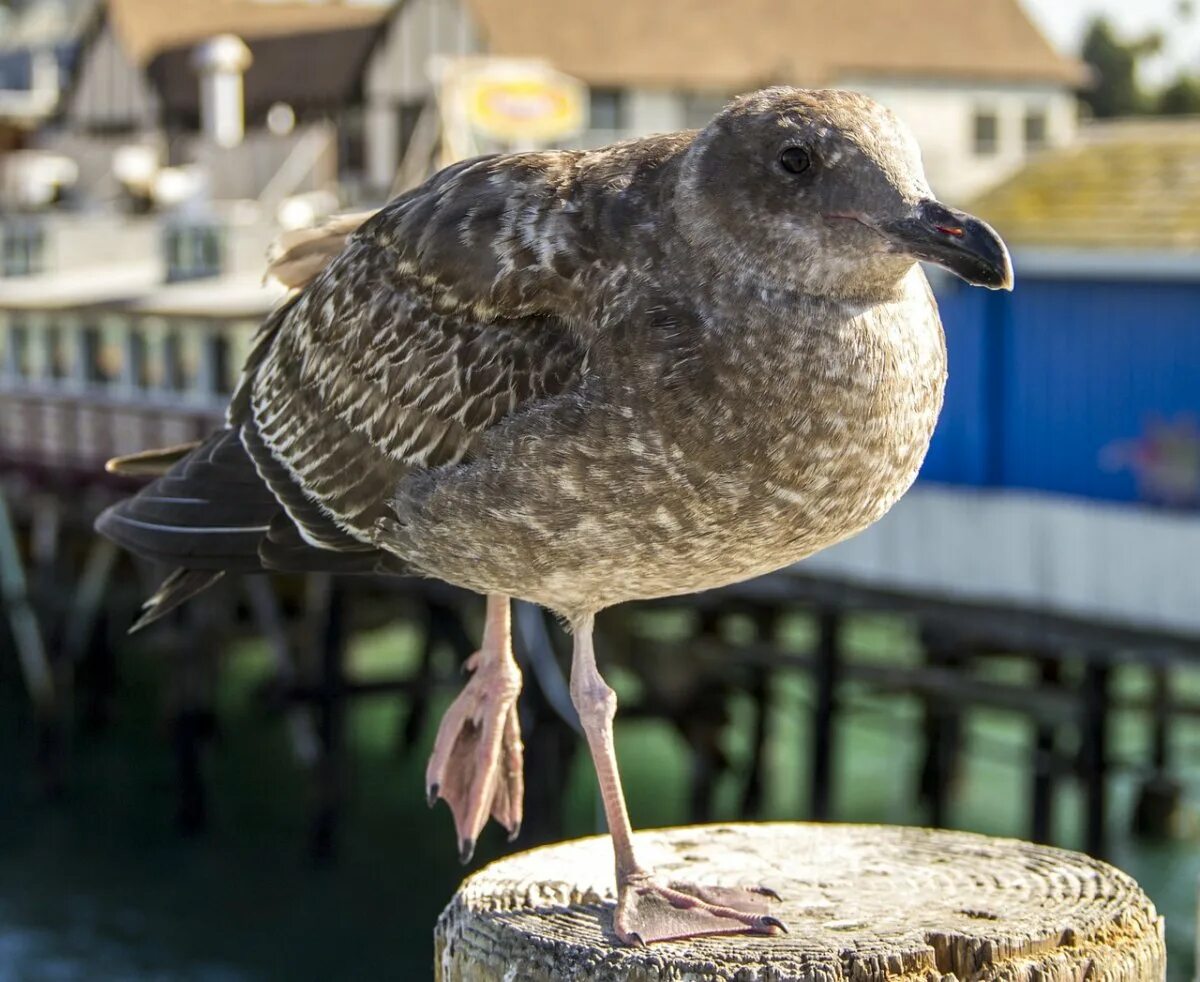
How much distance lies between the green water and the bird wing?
15.2m

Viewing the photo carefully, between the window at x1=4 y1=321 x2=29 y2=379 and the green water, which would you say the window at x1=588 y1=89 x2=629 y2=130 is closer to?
the window at x1=4 y1=321 x2=29 y2=379

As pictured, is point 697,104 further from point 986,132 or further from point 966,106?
point 986,132

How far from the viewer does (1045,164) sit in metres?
22.6

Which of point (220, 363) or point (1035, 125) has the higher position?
point (1035, 125)

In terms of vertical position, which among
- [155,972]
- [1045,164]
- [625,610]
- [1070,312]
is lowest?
[155,972]

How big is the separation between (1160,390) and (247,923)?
11754 mm

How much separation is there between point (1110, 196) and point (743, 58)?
23330mm

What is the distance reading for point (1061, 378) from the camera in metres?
20.5

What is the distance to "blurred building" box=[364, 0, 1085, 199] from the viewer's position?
137ft

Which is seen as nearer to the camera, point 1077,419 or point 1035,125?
point 1077,419

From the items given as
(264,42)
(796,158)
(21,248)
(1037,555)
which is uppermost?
(264,42)

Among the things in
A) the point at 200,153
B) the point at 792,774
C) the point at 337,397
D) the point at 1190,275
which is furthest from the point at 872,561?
the point at 200,153

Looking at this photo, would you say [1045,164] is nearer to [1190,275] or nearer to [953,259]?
[1190,275]

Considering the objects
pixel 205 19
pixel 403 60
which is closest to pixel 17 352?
pixel 403 60
